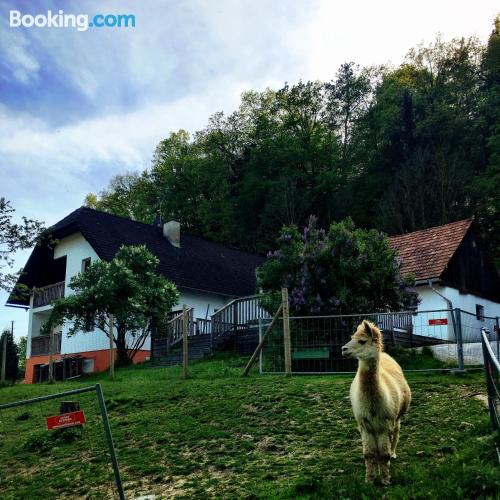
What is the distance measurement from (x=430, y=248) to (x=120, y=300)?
46.1ft

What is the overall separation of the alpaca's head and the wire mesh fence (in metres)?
2.72

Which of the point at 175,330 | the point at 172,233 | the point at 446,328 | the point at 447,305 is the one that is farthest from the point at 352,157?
the point at 446,328

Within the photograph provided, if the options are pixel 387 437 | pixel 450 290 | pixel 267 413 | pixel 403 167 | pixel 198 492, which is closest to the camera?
pixel 387 437

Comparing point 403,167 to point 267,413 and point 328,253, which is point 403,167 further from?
point 267,413

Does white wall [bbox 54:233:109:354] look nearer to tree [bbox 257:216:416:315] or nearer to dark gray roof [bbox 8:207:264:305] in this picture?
dark gray roof [bbox 8:207:264:305]

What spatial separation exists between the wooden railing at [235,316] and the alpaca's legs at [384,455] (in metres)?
15.3

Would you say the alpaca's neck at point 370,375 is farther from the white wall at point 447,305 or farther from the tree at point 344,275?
the white wall at point 447,305

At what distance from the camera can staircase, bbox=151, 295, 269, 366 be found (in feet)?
69.9

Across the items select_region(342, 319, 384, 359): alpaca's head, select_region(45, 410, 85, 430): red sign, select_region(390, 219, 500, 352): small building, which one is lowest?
select_region(45, 410, 85, 430): red sign

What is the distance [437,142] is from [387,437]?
3729 cm

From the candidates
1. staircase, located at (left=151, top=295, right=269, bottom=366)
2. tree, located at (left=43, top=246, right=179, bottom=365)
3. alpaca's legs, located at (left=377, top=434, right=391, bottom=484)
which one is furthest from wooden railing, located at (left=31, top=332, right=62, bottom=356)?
alpaca's legs, located at (left=377, top=434, right=391, bottom=484)

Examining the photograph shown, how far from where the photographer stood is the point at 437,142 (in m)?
40.5

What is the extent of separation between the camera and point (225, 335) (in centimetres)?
2225

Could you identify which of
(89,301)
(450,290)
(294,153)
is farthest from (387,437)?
(294,153)
